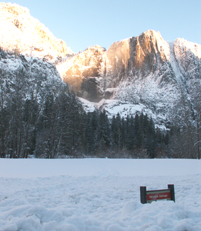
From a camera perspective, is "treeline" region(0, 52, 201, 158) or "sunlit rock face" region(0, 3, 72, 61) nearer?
"treeline" region(0, 52, 201, 158)

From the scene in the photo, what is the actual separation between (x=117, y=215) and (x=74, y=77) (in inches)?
4509

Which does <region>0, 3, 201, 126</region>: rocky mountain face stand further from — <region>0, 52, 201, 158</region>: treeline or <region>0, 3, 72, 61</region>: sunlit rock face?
<region>0, 52, 201, 158</region>: treeline

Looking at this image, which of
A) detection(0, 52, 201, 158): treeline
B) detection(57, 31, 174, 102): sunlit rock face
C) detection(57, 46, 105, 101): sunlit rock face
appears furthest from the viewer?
detection(57, 46, 105, 101): sunlit rock face

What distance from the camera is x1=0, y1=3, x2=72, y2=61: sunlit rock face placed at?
89250mm

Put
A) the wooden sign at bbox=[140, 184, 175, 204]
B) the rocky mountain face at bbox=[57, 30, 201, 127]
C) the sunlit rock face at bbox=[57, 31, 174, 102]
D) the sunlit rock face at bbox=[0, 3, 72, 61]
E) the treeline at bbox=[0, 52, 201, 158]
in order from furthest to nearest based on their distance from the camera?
1. the sunlit rock face at bbox=[57, 31, 174, 102]
2. the sunlit rock face at bbox=[0, 3, 72, 61]
3. the rocky mountain face at bbox=[57, 30, 201, 127]
4. the treeline at bbox=[0, 52, 201, 158]
5. the wooden sign at bbox=[140, 184, 175, 204]

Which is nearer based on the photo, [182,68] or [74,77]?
[182,68]

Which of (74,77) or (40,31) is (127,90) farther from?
(40,31)

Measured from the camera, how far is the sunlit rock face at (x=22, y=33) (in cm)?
8925

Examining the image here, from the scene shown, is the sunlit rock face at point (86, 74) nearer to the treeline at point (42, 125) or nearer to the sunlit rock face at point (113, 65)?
the sunlit rock face at point (113, 65)

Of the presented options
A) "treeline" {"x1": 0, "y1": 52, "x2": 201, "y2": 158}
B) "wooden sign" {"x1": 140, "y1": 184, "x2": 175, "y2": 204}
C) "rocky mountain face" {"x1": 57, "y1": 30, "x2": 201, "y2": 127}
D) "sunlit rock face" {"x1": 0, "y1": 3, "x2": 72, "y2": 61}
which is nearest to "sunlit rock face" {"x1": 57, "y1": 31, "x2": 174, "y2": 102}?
"rocky mountain face" {"x1": 57, "y1": 30, "x2": 201, "y2": 127}

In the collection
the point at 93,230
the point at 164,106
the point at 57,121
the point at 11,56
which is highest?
the point at 11,56

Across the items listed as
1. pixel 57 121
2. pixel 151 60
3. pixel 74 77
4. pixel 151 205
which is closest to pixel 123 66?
pixel 151 60

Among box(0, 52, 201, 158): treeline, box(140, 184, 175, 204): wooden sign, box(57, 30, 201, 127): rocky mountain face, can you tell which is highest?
box(57, 30, 201, 127): rocky mountain face

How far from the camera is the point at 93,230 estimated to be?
295 cm
